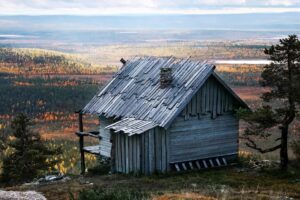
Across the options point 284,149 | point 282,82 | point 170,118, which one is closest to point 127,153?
point 170,118

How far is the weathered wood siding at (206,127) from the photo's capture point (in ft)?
92.7

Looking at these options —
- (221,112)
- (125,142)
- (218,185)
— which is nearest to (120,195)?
(218,185)

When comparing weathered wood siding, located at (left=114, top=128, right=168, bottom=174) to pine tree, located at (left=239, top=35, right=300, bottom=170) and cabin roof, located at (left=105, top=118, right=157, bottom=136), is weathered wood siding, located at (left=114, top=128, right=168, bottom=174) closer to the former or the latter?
cabin roof, located at (left=105, top=118, right=157, bottom=136)

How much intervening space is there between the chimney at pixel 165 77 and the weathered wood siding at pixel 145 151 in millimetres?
2549

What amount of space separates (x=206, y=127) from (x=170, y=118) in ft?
9.62

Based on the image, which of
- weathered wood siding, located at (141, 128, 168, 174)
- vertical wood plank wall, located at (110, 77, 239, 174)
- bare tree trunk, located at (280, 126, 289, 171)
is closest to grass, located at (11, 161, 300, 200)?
bare tree trunk, located at (280, 126, 289, 171)

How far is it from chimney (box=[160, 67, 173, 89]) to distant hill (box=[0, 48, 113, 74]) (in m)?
125

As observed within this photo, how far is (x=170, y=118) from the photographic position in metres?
27.0

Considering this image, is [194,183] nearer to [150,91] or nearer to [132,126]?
[132,126]

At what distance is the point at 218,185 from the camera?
24.0 meters

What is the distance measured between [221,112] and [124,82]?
211 inches

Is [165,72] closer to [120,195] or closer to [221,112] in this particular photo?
[221,112]

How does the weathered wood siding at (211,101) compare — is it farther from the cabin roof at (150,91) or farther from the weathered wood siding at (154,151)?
the weathered wood siding at (154,151)


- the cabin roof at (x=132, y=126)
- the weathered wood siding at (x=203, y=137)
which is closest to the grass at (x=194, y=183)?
the weathered wood siding at (x=203, y=137)
